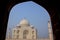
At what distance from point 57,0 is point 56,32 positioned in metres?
0.68

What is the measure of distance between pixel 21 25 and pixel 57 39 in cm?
4015

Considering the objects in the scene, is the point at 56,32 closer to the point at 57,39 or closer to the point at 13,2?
the point at 57,39

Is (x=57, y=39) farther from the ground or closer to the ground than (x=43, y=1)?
closer to the ground

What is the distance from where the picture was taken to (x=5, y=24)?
370cm

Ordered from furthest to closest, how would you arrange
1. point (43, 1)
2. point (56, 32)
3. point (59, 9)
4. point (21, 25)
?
point (21, 25) < point (43, 1) < point (56, 32) < point (59, 9)

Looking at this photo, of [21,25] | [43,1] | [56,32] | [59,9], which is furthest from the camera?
[21,25]

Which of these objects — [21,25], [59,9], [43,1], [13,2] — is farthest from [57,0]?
[21,25]

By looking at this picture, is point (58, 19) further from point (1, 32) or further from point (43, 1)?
point (1, 32)

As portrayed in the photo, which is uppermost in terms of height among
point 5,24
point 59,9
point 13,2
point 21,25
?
point 21,25

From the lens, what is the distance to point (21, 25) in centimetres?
4350

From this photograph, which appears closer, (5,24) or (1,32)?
(1,32)

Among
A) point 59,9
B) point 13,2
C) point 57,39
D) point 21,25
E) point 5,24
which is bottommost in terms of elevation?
point 57,39

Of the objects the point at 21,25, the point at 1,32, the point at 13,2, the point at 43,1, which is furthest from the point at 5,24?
the point at 21,25

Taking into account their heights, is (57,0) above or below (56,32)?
above
